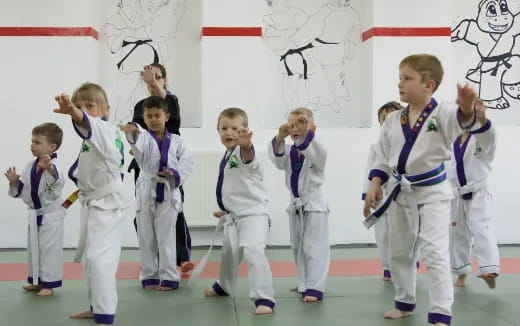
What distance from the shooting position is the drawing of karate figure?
24.4 ft

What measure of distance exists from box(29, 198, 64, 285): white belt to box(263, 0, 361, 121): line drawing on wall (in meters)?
3.58

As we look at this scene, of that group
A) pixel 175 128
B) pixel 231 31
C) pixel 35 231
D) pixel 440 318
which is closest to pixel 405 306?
pixel 440 318

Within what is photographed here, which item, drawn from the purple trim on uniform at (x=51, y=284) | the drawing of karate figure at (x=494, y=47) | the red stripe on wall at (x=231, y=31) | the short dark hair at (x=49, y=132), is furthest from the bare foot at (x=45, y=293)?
the drawing of karate figure at (x=494, y=47)

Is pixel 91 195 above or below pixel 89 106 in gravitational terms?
below

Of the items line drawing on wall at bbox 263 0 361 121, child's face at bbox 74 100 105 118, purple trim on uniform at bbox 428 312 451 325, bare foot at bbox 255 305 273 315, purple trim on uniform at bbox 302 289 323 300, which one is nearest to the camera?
purple trim on uniform at bbox 428 312 451 325

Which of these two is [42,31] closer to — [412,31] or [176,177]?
[176,177]

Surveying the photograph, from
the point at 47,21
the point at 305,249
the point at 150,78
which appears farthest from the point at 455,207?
the point at 47,21

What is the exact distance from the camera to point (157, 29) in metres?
7.19

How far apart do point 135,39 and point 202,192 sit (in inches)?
82.1

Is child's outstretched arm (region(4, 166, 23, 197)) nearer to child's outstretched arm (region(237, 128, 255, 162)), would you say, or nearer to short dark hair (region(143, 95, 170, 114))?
short dark hair (region(143, 95, 170, 114))

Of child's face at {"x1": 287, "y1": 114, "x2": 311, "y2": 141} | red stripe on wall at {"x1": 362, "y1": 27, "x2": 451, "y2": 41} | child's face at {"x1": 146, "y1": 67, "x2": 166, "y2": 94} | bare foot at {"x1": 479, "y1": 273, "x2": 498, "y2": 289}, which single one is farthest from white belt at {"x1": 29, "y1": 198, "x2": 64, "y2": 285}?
red stripe on wall at {"x1": 362, "y1": 27, "x2": 451, "y2": 41}

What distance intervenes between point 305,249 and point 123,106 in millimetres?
3781

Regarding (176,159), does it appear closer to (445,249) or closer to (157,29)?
(445,249)

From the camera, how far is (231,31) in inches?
267
